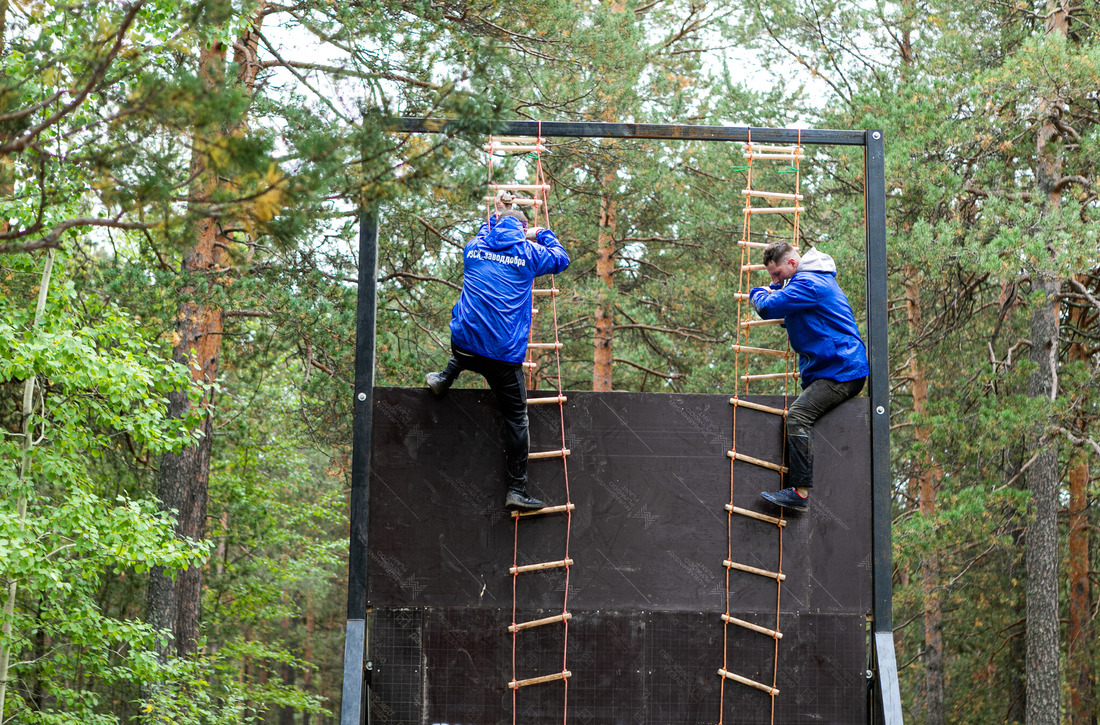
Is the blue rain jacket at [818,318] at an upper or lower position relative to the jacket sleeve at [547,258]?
lower

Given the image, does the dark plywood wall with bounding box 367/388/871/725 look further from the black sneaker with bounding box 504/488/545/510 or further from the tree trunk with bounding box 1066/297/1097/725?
the tree trunk with bounding box 1066/297/1097/725

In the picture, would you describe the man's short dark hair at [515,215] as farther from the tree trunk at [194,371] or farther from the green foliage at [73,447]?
the tree trunk at [194,371]

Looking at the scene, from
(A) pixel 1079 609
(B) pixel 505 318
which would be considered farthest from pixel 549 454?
(A) pixel 1079 609

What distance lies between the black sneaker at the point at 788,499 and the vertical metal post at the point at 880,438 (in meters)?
0.32

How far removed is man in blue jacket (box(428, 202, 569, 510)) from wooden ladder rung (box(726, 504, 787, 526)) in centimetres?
84

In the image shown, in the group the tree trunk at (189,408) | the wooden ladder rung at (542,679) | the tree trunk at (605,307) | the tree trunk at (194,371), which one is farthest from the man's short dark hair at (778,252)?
the tree trunk at (605,307)

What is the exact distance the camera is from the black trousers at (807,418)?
4520mm

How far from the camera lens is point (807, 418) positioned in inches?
179

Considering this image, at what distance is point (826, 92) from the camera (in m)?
13.2

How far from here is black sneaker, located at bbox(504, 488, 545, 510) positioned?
4.49 m

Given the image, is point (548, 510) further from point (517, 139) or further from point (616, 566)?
point (517, 139)

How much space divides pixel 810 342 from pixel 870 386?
0.36 m

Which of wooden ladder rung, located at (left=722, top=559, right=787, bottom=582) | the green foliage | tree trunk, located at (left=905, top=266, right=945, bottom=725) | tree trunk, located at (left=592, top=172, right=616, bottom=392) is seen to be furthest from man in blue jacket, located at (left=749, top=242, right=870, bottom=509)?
tree trunk, located at (left=592, top=172, right=616, bottom=392)

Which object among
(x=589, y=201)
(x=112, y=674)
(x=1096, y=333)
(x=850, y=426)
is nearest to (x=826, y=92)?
(x=589, y=201)
